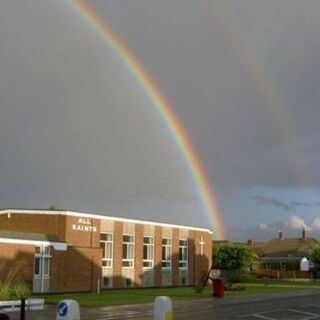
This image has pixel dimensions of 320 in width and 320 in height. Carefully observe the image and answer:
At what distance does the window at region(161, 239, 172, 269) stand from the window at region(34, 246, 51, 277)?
21032mm

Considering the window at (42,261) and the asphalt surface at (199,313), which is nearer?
the asphalt surface at (199,313)

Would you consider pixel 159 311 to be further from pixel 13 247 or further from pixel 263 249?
pixel 263 249

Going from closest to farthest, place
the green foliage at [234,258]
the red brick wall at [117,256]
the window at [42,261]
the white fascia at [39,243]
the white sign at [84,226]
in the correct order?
1. the white fascia at [39,243]
2. the window at [42,261]
3. the white sign at [84,226]
4. the red brick wall at [117,256]
5. the green foliage at [234,258]

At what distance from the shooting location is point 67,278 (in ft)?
156

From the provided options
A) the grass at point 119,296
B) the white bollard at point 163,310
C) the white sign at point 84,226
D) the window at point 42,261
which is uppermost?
the white sign at point 84,226

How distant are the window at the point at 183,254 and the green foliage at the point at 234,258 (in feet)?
56.3

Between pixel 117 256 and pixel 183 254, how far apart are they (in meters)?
13.3

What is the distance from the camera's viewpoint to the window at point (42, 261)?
147ft

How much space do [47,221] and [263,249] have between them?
273ft

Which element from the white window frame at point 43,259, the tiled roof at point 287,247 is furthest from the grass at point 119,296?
the tiled roof at point 287,247

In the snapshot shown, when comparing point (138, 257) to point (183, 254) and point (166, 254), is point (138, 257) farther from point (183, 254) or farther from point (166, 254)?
point (183, 254)

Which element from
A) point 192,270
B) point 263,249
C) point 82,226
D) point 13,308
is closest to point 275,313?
point 13,308

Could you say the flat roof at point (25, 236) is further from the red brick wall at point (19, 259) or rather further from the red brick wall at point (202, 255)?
the red brick wall at point (202, 255)

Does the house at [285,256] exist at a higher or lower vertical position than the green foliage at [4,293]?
higher
